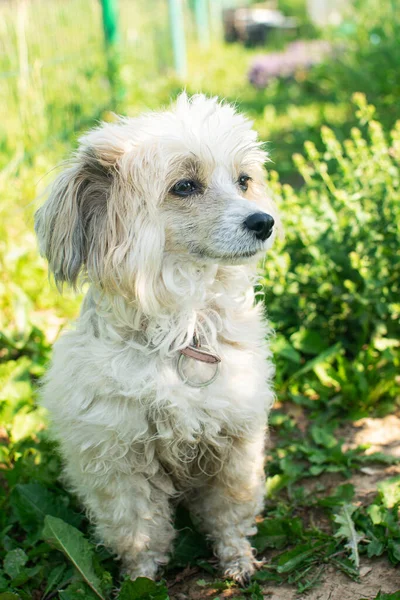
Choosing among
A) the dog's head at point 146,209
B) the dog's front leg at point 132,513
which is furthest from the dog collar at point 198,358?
the dog's front leg at point 132,513

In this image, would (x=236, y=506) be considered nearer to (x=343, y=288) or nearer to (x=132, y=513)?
(x=132, y=513)

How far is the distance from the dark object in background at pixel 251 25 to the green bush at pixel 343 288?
11805 mm

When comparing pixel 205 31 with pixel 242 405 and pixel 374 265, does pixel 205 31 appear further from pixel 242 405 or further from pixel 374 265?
pixel 242 405

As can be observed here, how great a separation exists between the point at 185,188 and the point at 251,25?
13.6m

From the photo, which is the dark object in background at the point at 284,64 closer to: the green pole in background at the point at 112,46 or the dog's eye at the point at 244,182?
the green pole in background at the point at 112,46

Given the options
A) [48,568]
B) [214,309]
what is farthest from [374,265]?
[48,568]

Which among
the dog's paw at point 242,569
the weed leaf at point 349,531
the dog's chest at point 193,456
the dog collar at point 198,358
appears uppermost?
the dog collar at point 198,358

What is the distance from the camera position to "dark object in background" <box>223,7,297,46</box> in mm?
14430

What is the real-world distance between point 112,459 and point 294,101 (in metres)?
7.55

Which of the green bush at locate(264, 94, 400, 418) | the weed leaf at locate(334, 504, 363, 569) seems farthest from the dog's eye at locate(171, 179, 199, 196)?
the weed leaf at locate(334, 504, 363, 569)

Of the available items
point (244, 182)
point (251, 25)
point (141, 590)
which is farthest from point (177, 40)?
point (141, 590)

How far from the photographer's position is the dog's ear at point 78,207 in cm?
216

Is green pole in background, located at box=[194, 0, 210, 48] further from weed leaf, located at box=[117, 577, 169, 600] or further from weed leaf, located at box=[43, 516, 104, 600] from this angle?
weed leaf, located at box=[117, 577, 169, 600]

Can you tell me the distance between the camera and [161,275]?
2.24 m
